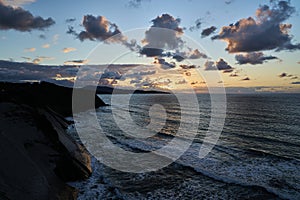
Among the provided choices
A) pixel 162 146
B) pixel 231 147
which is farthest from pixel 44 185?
pixel 231 147

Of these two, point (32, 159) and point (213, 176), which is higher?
point (32, 159)

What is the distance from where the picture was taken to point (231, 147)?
71.4ft

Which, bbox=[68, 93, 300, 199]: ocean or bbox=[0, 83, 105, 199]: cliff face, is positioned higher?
bbox=[0, 83, 105, 199]: cliff face

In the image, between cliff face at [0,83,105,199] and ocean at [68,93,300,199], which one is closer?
cliff face at [0,83,105,199]

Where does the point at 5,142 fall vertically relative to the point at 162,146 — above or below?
above

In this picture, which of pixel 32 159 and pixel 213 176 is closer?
pixel 32 159

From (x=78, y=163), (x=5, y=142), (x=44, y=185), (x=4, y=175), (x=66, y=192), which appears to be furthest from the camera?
(x=78, y=163)

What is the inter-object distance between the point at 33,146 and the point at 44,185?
3.77 metres

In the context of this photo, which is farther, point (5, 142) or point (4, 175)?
point (5, 142)

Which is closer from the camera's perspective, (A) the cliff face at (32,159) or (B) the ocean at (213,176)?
(A) the cliff face at (32,159)

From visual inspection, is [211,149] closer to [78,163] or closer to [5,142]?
[78,163]

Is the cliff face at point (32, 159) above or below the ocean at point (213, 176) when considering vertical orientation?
above

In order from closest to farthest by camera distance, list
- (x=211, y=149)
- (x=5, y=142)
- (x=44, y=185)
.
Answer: (x=44, y=185) → (x=5, y=142) → (x=211, y=149)

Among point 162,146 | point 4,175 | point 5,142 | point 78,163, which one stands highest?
point 5,142
